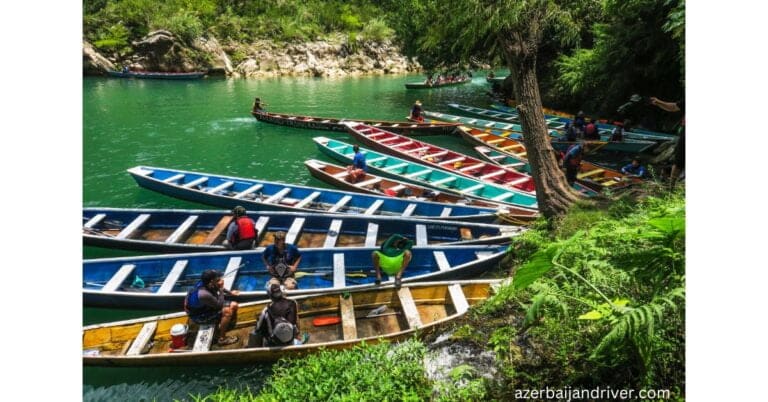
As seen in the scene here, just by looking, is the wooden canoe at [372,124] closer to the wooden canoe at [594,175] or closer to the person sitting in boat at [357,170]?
the wooden canoe at [594,175]

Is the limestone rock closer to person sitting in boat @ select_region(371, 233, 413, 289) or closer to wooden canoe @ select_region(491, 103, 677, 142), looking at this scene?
wooden canoe @ select_region(491, 103, 677, 142)

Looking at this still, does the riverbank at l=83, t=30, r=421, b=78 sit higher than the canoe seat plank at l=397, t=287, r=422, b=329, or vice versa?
the riverbank at l=83, t=30, r=421, b=78

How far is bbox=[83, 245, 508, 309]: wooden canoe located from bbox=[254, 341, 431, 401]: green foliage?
8.72 ft

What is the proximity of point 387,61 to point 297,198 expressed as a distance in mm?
48055

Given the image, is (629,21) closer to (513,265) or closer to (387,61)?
(513,265)

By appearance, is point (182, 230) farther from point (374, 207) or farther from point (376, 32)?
point (376, 32)

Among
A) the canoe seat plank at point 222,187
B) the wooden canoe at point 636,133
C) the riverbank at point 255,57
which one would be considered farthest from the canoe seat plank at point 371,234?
the riverbank at point 255,57

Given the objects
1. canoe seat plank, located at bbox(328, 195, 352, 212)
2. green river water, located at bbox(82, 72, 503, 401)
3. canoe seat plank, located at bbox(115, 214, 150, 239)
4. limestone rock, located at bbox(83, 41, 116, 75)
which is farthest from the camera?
limestone rock, located at bbox(83, 41, 116, 75)

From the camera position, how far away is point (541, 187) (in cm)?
834

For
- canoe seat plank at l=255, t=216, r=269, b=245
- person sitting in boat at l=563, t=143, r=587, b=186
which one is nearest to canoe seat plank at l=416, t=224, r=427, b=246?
canoe seat plank at l=255, t=216, r=269, b=245

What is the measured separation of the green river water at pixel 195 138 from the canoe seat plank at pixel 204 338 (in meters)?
0.42

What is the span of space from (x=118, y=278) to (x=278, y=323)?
11.5ft

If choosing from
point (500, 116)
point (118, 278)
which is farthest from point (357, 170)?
point (500, 116)

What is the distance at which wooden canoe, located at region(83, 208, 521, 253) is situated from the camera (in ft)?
29.1
